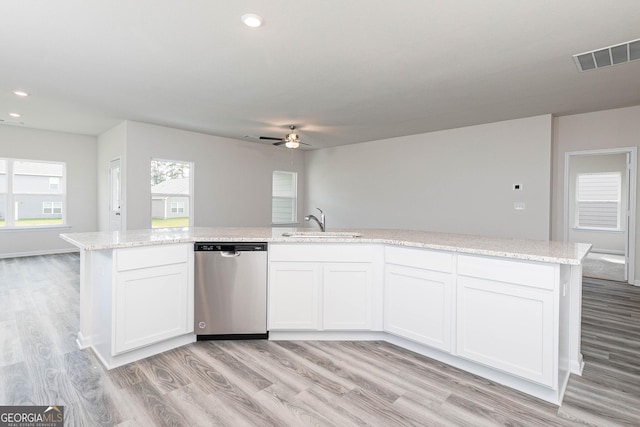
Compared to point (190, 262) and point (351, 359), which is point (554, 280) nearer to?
point (351, 359)

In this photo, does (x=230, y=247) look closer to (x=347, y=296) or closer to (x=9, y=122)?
(x=347, y=296)

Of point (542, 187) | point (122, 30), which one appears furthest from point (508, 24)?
point (542, 187)

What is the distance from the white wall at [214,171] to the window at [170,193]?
0.56 feet

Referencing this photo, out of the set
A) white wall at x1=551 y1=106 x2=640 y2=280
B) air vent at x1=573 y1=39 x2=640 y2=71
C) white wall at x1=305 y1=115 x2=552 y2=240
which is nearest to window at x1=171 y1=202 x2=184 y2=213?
white wall at x1=305 y1=115 x2=552 y2=240

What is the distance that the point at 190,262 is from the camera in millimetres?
2639

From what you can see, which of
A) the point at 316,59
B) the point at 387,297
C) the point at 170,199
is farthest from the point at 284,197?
the point at 387,297

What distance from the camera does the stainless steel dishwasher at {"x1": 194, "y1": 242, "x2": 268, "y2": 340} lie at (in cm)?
267

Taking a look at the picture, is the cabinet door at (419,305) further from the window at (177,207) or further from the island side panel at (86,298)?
the window at (177,207)

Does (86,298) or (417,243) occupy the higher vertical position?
(417,243)

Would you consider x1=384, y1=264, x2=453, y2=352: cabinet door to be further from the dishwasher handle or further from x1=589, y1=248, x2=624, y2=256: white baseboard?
x1=589, y1=248, x2=624, y2=256: white baseboard

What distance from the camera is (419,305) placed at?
97.8 inches

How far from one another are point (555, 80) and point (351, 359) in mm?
3653

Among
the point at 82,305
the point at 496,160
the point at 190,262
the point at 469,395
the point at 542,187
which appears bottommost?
the point at 469,395

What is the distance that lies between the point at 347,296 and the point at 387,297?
330mm
